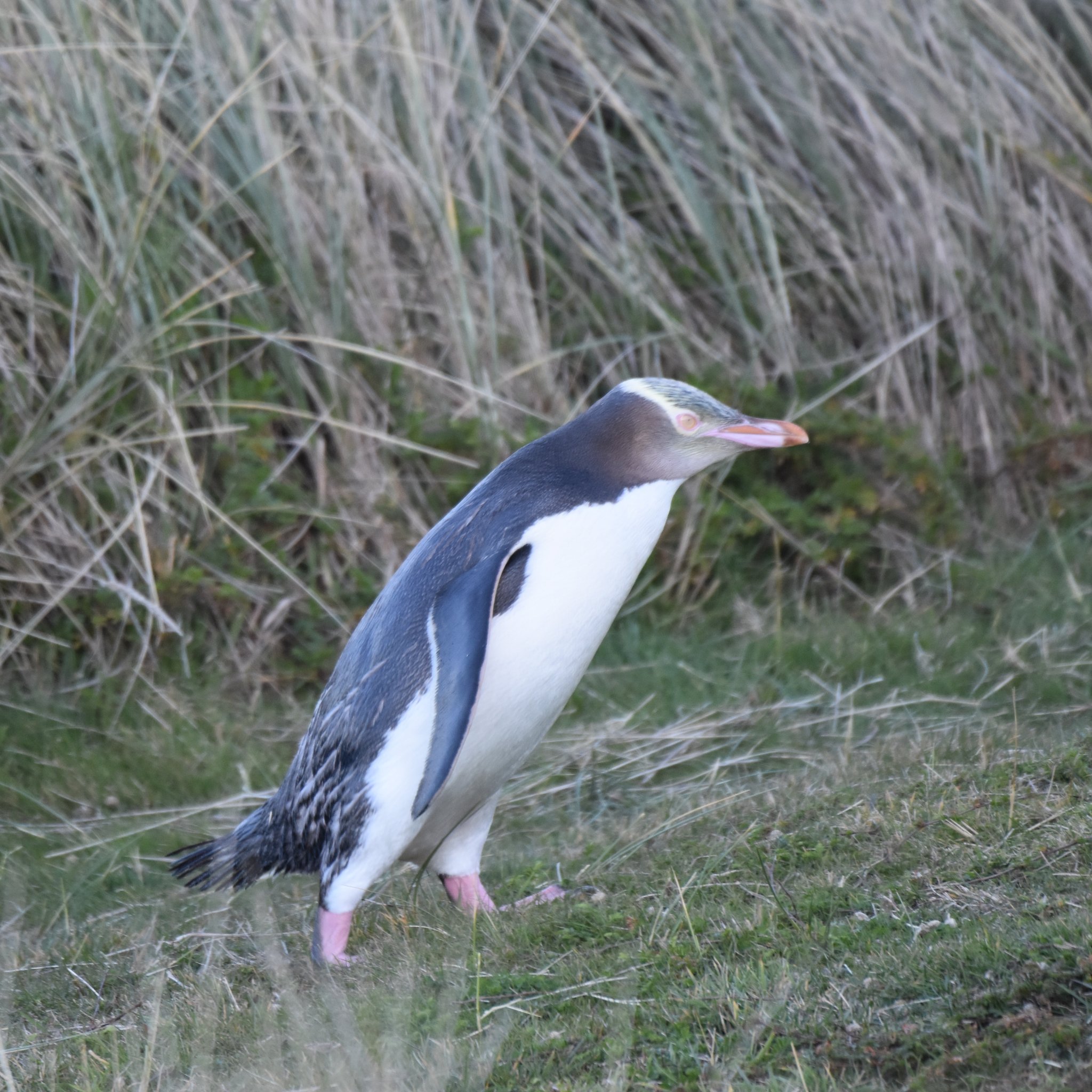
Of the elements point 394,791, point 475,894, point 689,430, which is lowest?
point 475,894

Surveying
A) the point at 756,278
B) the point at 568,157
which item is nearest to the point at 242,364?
the point at 568,157

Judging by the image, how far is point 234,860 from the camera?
3355 millimetres

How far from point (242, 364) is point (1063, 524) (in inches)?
131

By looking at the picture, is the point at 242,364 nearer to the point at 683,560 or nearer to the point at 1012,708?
the point at 683,560

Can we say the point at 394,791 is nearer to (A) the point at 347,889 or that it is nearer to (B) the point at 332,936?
(A) the point at 347,889

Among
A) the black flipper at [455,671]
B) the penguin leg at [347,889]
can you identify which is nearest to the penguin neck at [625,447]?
the black flipper at [455,671]

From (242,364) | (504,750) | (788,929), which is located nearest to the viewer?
(788,929)

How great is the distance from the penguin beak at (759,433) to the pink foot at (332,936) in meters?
1.30

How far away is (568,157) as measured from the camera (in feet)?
19.9

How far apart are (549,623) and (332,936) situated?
2.61ft

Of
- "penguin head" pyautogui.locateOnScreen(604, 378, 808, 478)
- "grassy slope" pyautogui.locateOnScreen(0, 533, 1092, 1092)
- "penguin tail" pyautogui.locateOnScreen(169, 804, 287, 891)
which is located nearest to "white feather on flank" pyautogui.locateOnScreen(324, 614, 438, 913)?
"grassy slope" pyautogui.locateOnScreen(0, 533, 1092, 1092)

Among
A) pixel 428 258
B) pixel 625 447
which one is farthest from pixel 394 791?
pixel 428 258

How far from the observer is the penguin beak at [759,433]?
3.15 metres

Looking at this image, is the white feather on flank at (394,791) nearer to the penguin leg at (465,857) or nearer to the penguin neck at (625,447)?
the penguin leg at (465,857)
